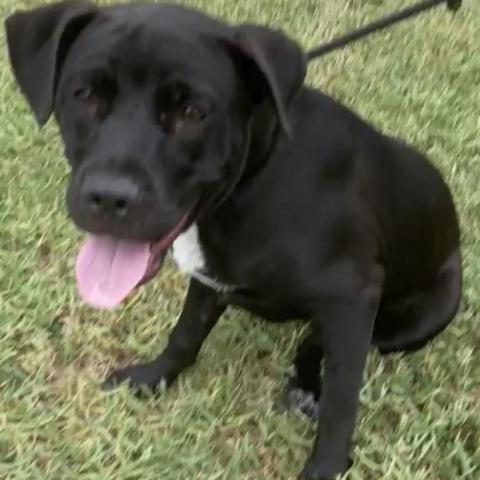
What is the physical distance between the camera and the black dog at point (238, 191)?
2166 mm

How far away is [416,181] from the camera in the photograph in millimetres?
2795

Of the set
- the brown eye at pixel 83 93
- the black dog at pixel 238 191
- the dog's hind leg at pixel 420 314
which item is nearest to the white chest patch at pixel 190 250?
the black dog at pixel 238 191

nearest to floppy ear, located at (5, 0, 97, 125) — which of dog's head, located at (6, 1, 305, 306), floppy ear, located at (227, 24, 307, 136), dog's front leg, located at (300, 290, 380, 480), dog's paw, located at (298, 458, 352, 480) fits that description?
dog's head, located at (6, 1, 305, 306)

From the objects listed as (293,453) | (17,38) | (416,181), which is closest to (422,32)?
(416,181)

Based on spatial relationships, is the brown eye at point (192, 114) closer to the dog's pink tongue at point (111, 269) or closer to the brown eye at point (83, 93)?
the brown eye at point (83, 93)

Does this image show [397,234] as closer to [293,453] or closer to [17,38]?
[293,453]

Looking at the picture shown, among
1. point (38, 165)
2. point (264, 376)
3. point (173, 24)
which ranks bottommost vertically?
point (38, 165)

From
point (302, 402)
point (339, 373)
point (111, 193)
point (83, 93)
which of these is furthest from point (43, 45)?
point (302, 402)

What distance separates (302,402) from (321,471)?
0.27 m

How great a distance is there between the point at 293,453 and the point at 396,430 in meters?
0.27

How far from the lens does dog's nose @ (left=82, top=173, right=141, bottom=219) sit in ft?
6.91

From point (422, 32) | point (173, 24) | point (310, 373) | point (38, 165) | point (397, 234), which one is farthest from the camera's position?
point (422, 32)

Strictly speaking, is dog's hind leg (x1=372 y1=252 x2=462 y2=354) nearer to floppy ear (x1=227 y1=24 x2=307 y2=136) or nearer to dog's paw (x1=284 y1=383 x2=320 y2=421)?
dog's paw (x1=284 y1=383 x2=320 y2=421)

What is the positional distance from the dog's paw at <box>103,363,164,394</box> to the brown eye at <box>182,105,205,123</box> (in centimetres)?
100
